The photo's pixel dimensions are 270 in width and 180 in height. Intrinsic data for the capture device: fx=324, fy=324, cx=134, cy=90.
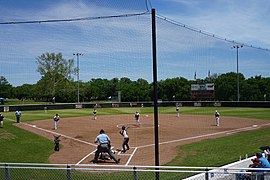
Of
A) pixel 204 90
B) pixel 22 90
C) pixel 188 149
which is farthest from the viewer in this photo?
pixel 22 90

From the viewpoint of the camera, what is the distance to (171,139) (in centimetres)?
2158

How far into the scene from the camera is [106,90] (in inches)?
723

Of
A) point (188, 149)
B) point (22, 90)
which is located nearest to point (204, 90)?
point (188, 149)

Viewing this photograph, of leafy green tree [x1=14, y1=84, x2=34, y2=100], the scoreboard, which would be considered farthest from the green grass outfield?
leafy green tree [x1=14, y1=84, x2=34, y2=100]

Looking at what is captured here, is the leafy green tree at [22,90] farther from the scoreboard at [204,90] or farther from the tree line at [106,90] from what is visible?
the scoreboard at [204,90]

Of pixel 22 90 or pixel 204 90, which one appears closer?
pixel 204 90

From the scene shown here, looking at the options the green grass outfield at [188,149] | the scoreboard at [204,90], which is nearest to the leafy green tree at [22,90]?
the green grass outfield at [188,149]

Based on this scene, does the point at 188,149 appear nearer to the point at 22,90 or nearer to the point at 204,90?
the point at 204,90

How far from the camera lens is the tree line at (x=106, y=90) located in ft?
66.1

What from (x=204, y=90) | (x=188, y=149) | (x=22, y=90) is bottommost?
(x=188, y=149)

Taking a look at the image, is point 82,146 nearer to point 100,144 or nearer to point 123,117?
point 100,144

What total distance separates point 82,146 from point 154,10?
1192 centimetres

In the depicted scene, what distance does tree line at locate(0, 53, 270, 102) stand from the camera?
20.2 meters

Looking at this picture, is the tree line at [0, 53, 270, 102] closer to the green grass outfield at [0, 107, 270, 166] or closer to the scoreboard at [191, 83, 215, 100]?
the scoreboard at [191, 83, 215, 100]
